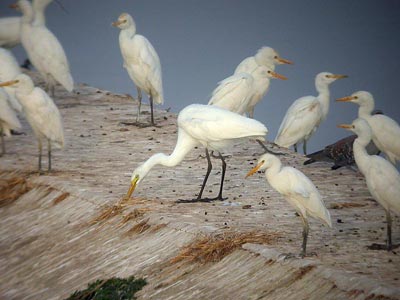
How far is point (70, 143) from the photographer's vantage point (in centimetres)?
1249

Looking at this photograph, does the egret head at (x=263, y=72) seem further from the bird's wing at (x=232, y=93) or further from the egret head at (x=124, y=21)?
the egret head at (x=124, y=21)

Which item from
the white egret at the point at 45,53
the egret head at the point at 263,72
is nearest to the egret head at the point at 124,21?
the white egret at the point at 45,53

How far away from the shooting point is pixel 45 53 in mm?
14594

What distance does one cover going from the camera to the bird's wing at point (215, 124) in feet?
29.0

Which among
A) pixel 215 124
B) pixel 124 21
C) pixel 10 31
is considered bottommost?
pixel 10 31

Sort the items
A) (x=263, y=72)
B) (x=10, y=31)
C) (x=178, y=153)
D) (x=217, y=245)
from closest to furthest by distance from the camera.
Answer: (x=217, y=245) → (x=178, y=153) → (x=263, y=72) → (x=10, y=31)

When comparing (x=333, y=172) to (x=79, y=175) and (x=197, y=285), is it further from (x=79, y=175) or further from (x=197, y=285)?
(x=197, y=285)

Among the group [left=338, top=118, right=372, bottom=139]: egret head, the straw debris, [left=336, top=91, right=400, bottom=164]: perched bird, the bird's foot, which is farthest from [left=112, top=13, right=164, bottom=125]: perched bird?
the bird's foot

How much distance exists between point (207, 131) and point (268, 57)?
4244 mm

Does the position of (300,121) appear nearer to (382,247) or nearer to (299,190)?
(382,247)

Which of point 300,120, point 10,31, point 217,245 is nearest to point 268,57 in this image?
point 300,120

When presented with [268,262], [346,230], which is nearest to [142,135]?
[346,230]

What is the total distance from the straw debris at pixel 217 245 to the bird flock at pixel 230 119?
416mm

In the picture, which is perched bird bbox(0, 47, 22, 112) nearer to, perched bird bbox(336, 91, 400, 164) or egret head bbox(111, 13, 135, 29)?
egret head bbox(111, 13, 135, 29)
